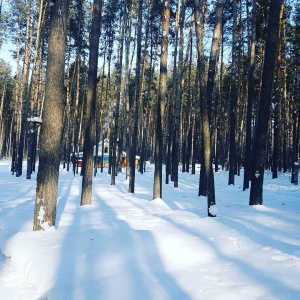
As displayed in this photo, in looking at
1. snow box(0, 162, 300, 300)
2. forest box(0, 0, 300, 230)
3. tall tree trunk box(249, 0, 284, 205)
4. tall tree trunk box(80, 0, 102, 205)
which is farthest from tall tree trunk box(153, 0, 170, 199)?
snow box(0, 162, 300, 300)

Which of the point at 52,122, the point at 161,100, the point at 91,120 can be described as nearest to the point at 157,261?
the point at 52,122

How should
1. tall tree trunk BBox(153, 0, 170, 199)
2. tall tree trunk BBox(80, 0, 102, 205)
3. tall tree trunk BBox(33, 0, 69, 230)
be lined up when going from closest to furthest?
tall tree trunk BBox(33, 0, 69, 230)
tall tree trunk BBox(80, 0, 102, 205)
tall tree trunk BBox(153, 0, 170, 199)

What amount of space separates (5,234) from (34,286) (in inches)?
87.2

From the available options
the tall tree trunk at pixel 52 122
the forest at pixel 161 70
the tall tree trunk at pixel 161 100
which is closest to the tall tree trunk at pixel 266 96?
the forest at pixel 161 70

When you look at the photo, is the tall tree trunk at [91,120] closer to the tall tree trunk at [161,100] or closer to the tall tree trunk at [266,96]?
the tall tree trunk at [161,100]

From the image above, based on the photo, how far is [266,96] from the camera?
8570 mm

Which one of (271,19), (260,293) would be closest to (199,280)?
(260,293)

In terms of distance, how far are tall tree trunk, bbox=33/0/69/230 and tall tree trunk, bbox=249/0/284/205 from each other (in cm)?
546

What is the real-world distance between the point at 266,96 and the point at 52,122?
19.1 ft

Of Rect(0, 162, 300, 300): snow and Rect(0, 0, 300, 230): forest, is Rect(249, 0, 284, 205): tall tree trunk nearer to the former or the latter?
Rect(0, 0, 300, 230): forest

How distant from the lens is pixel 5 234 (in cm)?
561

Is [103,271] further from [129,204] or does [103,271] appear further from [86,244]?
[129,204]

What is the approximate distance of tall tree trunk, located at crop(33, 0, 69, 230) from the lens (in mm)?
5648

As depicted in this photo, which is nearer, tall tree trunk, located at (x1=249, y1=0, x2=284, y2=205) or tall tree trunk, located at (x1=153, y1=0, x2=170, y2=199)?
tall tree trunk, located at (x1=249, y1=0, x2=284, y2=205)
